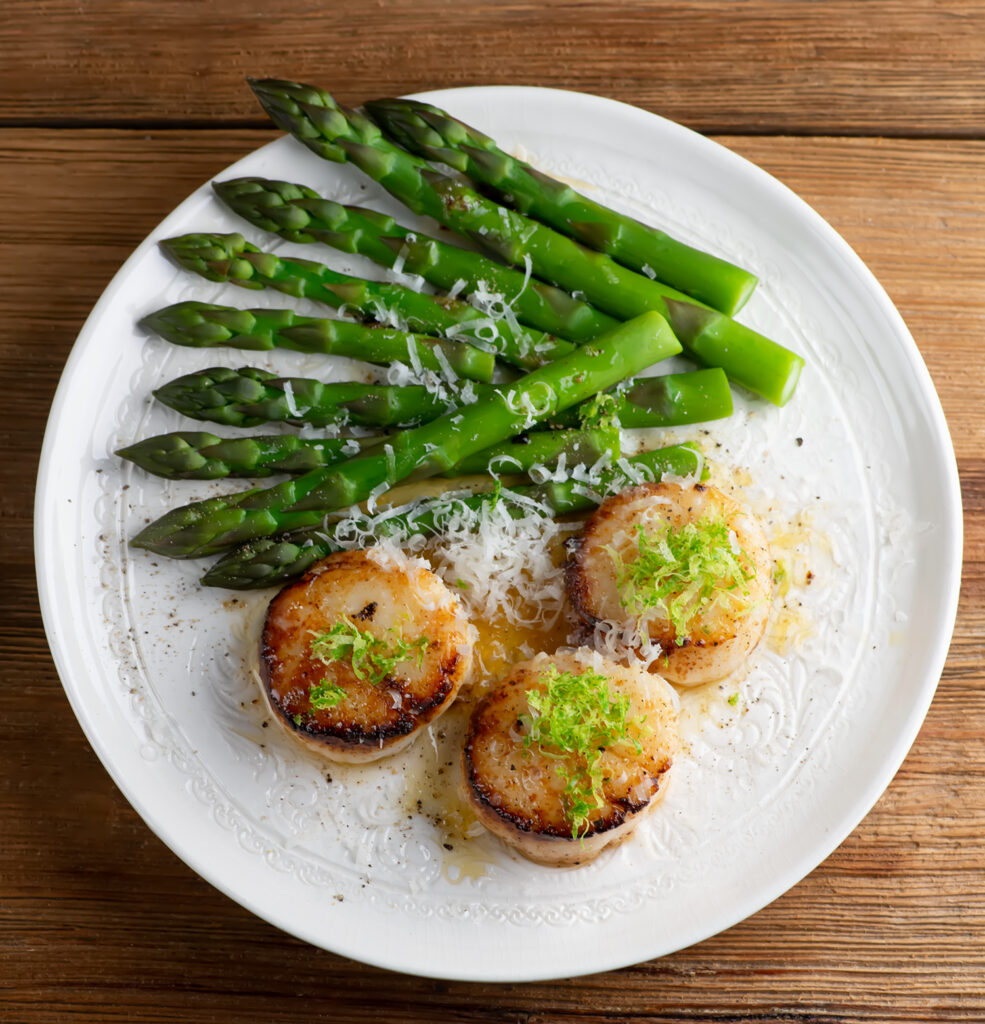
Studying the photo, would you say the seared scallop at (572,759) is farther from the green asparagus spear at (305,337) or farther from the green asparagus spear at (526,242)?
the green asparagus spear at (526,242)

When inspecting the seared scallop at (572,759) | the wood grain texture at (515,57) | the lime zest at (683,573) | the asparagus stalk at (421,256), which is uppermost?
the wood grain texture at (515,57)

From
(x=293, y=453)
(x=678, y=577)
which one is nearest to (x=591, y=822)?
(x=678, y=577)

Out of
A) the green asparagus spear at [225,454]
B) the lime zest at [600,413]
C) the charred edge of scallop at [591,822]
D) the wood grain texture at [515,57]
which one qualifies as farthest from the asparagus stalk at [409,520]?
the wood grain texture at [515,57]

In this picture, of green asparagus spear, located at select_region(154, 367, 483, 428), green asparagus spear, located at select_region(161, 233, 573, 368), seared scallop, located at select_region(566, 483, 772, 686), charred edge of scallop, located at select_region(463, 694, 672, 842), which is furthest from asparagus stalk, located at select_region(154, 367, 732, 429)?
charred edge of scallop, located at select_region(463, 694, 672, 842)

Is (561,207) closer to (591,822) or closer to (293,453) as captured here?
(293,453)

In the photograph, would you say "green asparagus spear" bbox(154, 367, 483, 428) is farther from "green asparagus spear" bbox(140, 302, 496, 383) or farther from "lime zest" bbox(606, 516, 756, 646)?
"lime zest" bbox(606, 516, 756, 646)

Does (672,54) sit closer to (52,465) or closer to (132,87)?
(132,87)

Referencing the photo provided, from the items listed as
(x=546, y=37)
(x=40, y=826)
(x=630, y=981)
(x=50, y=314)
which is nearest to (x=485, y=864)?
(x=630, y=981)
